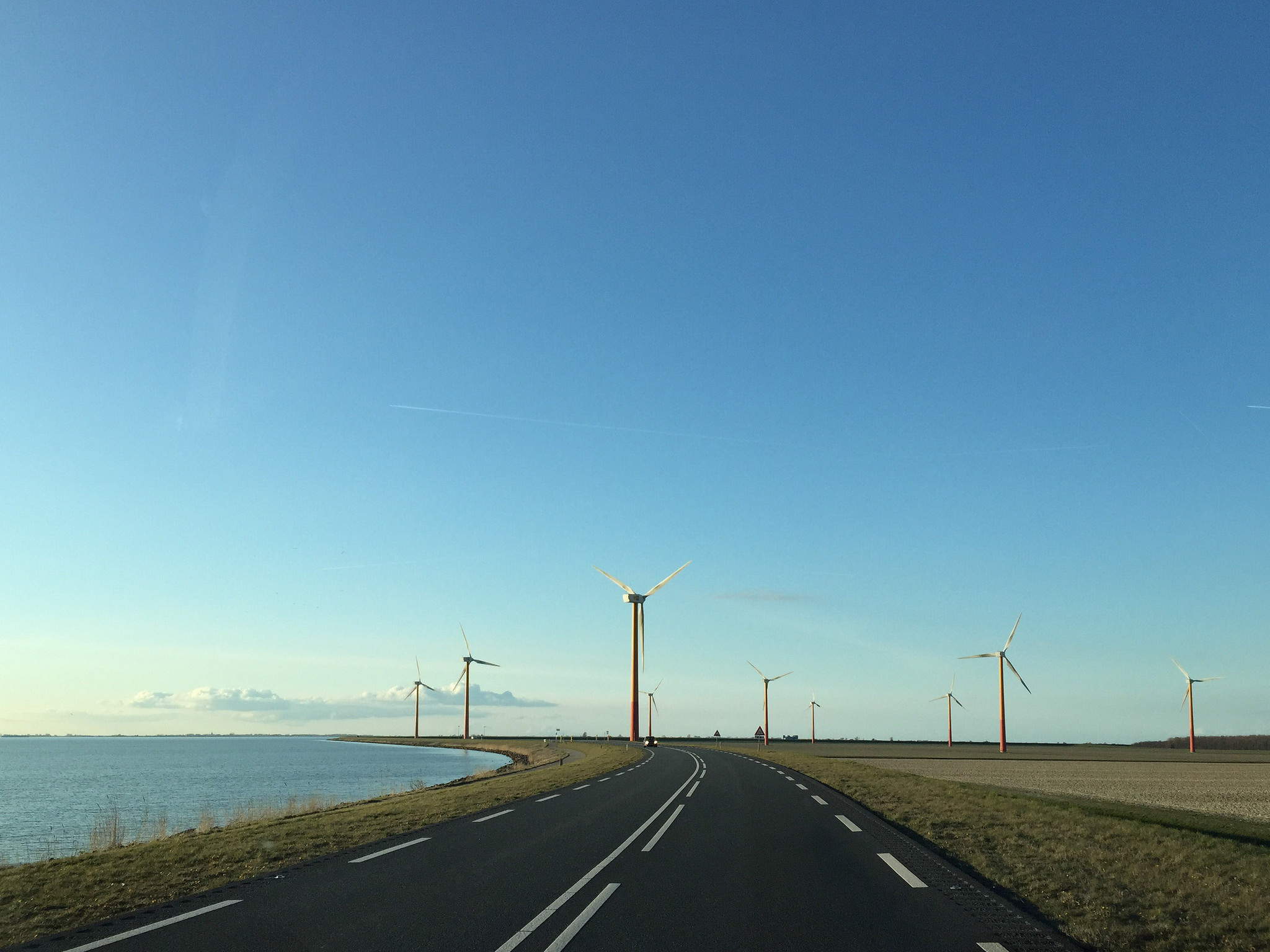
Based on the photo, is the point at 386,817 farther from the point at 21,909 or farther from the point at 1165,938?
the point at 1165,938

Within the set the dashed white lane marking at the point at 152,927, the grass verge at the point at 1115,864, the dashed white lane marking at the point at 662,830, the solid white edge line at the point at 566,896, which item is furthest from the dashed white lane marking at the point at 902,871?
the dashed white lane marking at the point at 152,927

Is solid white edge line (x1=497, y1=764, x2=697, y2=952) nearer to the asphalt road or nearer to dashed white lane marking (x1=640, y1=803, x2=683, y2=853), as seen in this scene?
the asphalt road

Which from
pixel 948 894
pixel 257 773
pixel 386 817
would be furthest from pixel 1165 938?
pixel 257 773

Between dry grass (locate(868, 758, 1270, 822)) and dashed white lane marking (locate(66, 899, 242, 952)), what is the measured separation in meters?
23.7

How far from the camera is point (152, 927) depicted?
30.1ft

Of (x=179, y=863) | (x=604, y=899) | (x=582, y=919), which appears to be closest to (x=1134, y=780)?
(x=604, y=899)

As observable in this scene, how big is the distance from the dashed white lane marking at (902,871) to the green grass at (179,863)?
8540 mm

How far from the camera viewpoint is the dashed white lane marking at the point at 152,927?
327 inches

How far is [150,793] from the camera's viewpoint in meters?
61.9

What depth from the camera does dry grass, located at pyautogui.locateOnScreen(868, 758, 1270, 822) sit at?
29.0 m

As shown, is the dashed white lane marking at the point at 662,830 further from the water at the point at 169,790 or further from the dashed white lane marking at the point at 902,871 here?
the water at the point at 169,790

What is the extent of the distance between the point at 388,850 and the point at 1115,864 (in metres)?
10.9

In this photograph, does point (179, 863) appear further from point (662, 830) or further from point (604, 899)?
point (662, 830)

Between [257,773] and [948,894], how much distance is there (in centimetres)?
9595
